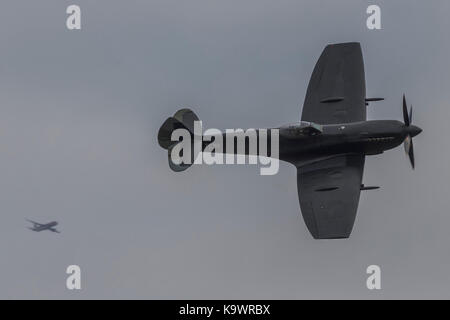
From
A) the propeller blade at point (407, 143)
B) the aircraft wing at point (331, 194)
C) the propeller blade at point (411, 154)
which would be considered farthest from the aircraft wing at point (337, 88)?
the propeller blade at point (411, 154)

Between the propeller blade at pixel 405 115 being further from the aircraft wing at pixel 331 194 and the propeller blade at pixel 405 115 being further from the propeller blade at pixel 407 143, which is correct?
the aircraft wing at pixel 331 194

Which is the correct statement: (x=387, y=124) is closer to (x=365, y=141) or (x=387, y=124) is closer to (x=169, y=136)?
(x=365, y=141)

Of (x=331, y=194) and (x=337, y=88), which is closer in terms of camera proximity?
(x=331, y=194)

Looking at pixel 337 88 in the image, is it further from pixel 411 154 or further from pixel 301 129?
pixel 411 154

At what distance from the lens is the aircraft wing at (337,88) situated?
211 feet

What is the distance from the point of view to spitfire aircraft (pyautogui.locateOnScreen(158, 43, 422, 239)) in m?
60.9

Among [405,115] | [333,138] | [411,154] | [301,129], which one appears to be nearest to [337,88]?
[333,138]

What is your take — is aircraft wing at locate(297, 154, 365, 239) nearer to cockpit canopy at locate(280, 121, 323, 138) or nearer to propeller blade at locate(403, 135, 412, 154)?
cockpit canopy at locate(280, 121, 323, 138)

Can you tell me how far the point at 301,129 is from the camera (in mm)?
62750

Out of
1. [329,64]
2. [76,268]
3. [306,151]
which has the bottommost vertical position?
[76,268]

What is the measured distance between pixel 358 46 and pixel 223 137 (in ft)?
26.9

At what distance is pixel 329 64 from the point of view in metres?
65.8

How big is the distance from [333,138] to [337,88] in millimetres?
3259

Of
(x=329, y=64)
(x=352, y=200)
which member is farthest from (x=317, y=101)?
(x=352, y=200)
